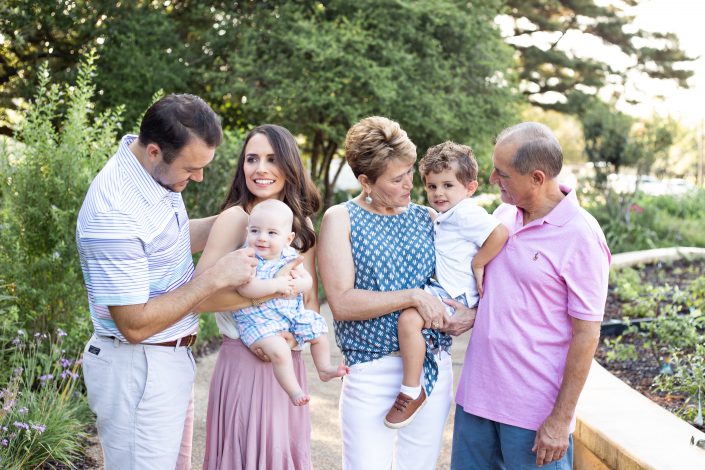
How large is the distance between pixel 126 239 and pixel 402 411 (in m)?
1.20

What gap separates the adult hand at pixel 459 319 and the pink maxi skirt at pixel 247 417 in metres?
0.67

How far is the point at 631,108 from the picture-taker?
2411 cm

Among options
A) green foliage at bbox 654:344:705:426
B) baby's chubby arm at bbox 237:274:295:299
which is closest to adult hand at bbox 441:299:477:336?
baby's chubby arm at bbox 237:274:295:299

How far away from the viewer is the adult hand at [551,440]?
2.62 m

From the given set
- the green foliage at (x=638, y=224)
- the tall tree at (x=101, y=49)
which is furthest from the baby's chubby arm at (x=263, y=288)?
the green foliage at (x=638, y=224)

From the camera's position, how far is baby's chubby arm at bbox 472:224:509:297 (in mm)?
2830

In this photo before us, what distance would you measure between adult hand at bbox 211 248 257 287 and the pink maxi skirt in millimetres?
386

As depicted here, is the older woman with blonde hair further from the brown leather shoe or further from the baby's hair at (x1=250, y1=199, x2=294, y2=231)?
the baby's hair at (x1=250, y1=199, x2=294, y2=231)

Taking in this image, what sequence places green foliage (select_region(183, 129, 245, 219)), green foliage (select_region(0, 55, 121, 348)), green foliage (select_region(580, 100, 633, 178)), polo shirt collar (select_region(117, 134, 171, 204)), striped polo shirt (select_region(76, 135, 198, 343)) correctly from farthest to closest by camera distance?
green foliage (select_region(580, 100, 633, 178)) < green foliage (select_region(183, 129, 245, 219)) < green foliage (select_region(0, 55, 121, 348)) < polo shirt collar (select_region(117, 134, 171, 204)) < striped polo shirt (select_region(76, 135, 198, 343))

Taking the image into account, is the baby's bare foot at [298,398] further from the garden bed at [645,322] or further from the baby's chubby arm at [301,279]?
the garden bed at [645,322]

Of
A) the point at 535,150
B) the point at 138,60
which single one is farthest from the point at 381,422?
the point at 138,60

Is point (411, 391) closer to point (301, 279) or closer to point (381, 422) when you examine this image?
point (381, 422)

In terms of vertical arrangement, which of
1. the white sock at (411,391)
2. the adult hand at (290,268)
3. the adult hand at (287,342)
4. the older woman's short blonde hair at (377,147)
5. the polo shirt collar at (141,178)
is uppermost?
the older woman's short blonde hair at (377,147)

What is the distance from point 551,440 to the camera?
2617mm
